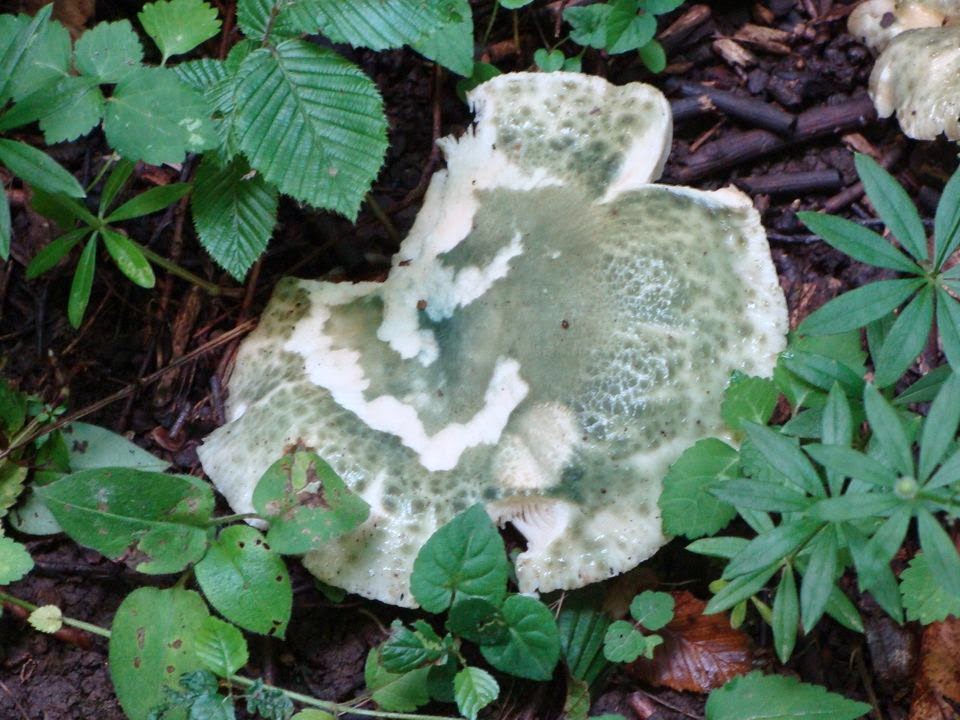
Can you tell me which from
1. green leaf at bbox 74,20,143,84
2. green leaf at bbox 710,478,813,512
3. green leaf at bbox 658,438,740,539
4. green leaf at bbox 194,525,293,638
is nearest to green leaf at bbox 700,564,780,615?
green leaf at bbox 658,438,740,539

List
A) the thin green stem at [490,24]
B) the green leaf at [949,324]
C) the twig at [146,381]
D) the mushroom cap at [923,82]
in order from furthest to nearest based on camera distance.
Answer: the thin green stem at [490,24] → the twig at [146,381] → the mushroom cap at [923,82] → the green leaf at [949,324]

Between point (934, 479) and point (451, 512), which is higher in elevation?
point (934, 479)

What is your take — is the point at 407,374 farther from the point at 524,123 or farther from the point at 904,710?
the point at 904,710

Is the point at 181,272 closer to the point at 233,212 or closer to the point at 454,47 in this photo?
the point at 233,212

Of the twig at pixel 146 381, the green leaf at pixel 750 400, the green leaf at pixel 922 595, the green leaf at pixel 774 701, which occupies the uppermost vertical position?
the twig at pixel 146 381

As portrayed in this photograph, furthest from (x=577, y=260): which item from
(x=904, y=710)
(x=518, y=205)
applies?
(x=904, y=710)

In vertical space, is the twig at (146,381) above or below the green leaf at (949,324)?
below

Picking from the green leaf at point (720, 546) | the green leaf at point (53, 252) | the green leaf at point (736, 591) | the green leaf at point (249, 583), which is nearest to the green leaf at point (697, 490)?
the green leaf at point (720, 546)

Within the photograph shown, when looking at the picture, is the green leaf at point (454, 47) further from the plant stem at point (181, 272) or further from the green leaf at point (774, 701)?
the green leaf at point (774, 701)
